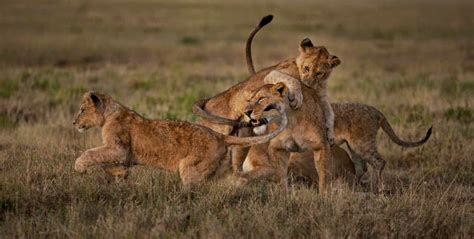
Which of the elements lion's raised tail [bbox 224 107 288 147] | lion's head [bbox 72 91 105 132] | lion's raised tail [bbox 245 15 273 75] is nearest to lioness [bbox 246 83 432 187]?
lion's raised tail [bbox 224 107 288 147]

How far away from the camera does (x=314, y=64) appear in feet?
26.8

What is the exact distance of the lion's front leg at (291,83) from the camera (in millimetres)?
7641

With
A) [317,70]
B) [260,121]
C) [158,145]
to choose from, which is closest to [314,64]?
[317,70]

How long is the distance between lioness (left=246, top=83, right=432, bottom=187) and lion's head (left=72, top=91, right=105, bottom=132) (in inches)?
58.6

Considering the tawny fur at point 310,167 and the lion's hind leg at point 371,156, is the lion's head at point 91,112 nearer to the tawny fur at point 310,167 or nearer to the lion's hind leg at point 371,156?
the tawny fur at point 310,167

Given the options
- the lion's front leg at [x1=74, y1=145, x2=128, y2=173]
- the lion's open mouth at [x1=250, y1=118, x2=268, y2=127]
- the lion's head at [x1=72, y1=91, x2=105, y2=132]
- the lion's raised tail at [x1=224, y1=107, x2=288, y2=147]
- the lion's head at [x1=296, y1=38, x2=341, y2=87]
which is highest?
the lion's head at [x1=296, y1=38, x2=341, y2=87]

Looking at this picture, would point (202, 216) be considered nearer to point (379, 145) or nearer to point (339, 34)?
point (379, 145)

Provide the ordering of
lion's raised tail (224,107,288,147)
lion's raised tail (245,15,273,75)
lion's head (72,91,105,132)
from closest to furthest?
lion's raised tail (224,107,288,147) → lion's head (72,91,105,132) → lion's raised tail (245,15,273,75)

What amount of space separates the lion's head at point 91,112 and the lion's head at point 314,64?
204 cm

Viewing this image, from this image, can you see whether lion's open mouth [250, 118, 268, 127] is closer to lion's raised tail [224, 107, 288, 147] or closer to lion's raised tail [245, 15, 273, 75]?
lion's raised tail [224, 107, 288, 147]

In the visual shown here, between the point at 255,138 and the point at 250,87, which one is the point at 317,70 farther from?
the point at 255,138

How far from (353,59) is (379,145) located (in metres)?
13.9

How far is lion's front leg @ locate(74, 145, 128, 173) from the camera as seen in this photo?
758 cm

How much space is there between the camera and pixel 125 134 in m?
7.77
